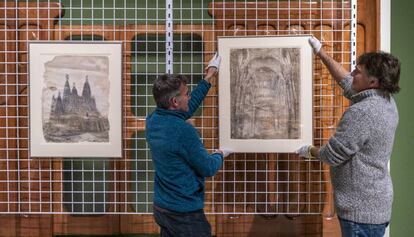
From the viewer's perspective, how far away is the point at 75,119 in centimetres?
225

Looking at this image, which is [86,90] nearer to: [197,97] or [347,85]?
[197,97]

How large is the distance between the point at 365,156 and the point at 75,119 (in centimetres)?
133

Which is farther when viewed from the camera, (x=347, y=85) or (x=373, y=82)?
(x=347, y=85)

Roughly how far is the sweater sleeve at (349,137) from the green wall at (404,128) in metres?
0.84

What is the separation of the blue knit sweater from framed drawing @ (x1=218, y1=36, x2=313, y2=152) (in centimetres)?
42

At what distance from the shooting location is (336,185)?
1.78 meters

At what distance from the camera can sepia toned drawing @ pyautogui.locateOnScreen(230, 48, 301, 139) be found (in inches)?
86.9

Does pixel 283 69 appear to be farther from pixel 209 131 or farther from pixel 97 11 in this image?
pixel 97 11

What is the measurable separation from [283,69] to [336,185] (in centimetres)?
66

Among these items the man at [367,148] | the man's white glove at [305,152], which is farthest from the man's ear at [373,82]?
the man's white glove at [305,152]

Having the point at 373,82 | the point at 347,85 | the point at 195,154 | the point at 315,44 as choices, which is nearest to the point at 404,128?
the point at 347,85

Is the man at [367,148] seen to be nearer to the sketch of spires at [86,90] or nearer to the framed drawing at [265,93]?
the framed drawing at [265,93]

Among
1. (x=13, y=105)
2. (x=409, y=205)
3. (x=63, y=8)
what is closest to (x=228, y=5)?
(x=63, y=8)

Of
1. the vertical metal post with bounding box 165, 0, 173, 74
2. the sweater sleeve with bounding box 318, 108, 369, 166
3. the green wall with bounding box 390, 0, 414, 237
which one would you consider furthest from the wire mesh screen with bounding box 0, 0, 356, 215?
the sweater sleeve with bounding box 318, 108, 369, 166
